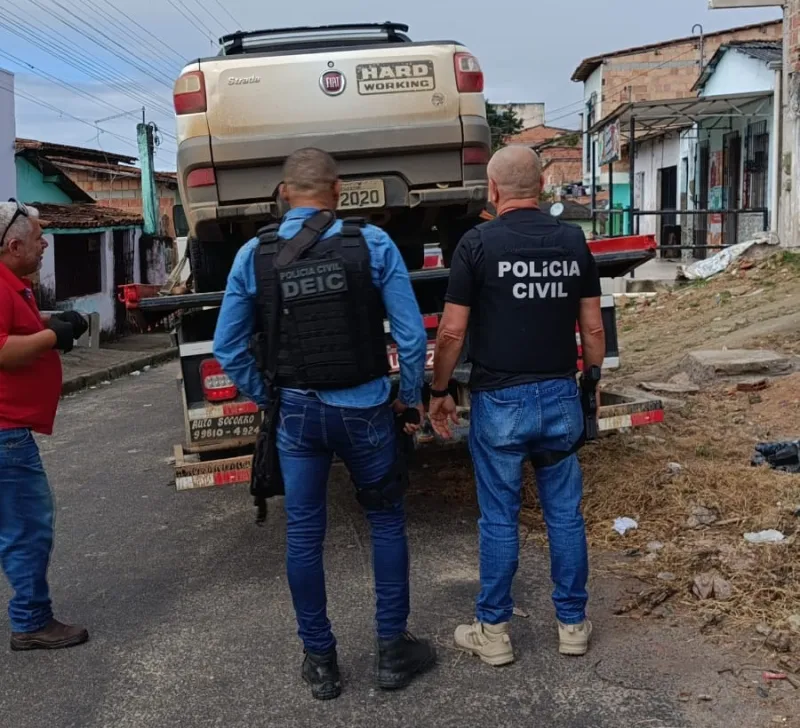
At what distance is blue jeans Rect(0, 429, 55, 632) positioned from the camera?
3885 mm

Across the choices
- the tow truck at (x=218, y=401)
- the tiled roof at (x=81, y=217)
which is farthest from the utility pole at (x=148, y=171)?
the tow truck at (x=218, y=401)

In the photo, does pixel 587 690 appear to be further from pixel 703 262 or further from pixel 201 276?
pixel 703 262

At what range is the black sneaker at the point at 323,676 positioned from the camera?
3.41 m

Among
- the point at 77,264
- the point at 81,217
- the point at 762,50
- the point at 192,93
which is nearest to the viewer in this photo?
the point at 192,93

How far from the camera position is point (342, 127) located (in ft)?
18.2

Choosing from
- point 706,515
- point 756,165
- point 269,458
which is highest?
point 756,165

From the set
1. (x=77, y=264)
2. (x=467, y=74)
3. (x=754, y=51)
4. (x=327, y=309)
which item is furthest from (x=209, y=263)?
(x=754, y=51)

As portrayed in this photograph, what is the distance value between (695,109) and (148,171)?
1365 centimetres

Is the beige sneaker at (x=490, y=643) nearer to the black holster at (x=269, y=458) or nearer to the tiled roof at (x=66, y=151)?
the black holster at (x=269, y=458)

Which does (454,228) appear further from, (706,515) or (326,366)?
(326,366)

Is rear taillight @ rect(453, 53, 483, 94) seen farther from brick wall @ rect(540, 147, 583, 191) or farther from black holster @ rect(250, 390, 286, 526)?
brick wall @ rect(540, 147, 583, 191)

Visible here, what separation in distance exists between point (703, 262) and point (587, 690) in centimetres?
1435

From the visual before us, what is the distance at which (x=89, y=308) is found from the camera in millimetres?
19562

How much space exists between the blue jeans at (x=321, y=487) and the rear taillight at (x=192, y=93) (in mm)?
2717
